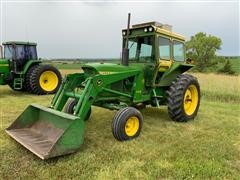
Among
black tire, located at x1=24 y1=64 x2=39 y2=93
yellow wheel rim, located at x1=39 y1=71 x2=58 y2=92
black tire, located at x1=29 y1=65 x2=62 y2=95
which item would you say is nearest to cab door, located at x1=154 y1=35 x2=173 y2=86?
black tire, located at x1=29 y1=65 x2=62 y2=95

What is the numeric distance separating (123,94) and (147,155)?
1.64 metres

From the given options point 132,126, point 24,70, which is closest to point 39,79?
point 24,70

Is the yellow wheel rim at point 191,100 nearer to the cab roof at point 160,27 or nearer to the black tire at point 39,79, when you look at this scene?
the cab roof at point 160,27

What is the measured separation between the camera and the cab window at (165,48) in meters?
6.02

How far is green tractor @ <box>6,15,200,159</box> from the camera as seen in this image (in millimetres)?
4273

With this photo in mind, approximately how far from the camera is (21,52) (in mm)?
10602

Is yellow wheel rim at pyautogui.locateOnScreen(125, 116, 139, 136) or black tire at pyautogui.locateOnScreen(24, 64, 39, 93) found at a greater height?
black tire at pyautogui.locateOnScreen(24, 64, 39, 93)

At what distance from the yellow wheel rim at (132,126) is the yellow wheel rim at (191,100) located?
1.95 metres

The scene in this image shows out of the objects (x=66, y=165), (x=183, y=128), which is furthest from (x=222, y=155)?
(x=66, y=165)

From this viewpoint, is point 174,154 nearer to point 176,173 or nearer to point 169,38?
point 176,173

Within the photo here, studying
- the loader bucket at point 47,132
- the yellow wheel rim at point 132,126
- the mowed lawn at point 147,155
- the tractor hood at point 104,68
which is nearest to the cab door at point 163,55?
the tractor hood at point 104,68

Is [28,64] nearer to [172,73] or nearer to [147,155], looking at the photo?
[172,73]

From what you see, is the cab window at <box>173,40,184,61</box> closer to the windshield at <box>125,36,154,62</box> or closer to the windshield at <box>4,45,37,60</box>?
the windshield at <box>125,36,154,62</box>

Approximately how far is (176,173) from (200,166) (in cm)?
43
